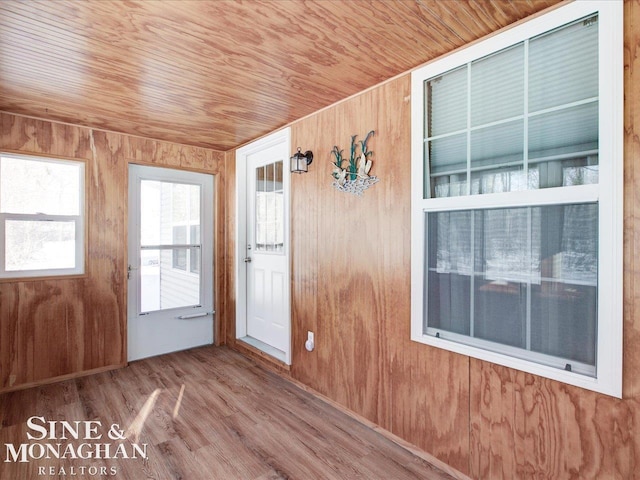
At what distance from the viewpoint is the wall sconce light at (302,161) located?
2980 millimetres

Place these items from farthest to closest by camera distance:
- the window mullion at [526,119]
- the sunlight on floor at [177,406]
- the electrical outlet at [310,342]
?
1. the electrical outlet at [310,342]
2. the sunlight on floor at [177,406]
3. the window mullion at [526,119]

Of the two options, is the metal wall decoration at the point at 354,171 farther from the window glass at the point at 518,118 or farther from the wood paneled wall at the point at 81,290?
the wood paneled wall at the point at 81,290

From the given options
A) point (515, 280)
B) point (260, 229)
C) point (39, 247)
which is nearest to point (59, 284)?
point (39, 247)

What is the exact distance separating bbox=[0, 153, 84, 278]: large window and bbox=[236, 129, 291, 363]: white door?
62.5 inches

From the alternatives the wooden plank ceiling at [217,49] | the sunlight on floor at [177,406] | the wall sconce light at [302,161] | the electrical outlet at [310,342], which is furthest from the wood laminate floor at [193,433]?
the wooden plank ceiling at [217,49]

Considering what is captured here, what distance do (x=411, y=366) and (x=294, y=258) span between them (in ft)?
4.69

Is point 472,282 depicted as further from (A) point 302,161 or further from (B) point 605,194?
(A) point 302,161

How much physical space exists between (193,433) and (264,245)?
1926 millimetres

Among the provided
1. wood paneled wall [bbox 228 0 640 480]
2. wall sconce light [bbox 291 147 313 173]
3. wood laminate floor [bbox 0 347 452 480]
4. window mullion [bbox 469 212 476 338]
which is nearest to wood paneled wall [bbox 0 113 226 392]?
wood laminate floor [bbox 0 347 452 480]

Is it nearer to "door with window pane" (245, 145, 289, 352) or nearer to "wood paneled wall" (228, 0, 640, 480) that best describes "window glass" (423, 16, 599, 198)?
"wood paneled wall" (228, 0, 640, 480)

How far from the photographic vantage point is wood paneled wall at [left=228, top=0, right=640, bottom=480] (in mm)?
1420

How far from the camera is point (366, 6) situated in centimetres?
160

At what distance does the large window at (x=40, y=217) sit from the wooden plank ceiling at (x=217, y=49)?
20.3 inches

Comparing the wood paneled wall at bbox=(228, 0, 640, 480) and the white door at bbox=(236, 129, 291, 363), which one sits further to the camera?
the white door at bbox=(236, 129, 291, 363)
